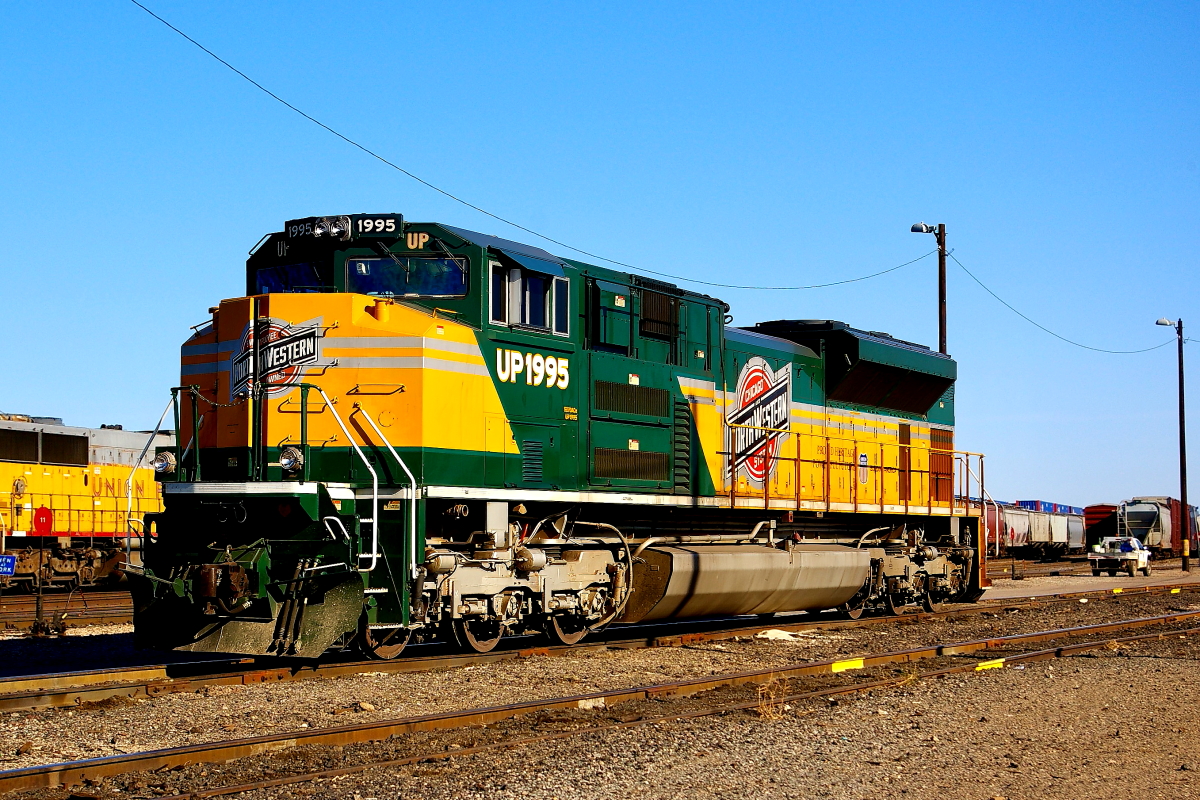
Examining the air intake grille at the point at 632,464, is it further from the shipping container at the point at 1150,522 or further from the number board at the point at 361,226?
the shipping container at the point at 1150,522

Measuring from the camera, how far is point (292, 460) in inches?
398

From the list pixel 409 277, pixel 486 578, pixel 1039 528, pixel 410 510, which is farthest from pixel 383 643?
pixel 1039 528

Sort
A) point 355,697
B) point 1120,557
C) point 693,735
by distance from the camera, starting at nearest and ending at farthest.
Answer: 1. point 693,735
2. point 355,697
3. point 1120,557

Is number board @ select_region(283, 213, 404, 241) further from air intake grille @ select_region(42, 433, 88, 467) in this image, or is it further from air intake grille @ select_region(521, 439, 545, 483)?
air intake grille @ select_region(42, 433, 88, 467)

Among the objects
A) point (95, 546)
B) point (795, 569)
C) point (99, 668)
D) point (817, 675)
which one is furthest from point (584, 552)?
point (95, 546)

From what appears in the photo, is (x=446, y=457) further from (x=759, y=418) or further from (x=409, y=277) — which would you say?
A: (x=759, y=418)

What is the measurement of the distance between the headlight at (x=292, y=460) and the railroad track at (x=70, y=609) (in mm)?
7033

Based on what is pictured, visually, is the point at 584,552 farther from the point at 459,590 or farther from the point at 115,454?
the point at 115,454

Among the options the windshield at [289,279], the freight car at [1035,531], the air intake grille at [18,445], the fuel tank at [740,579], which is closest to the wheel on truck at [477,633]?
the fuel tank at [740,579]

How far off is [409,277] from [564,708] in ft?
14.2

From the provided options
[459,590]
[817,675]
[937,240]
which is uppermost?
[937,240]

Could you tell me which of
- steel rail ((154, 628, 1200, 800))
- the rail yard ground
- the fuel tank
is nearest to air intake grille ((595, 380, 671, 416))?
the fuel tank

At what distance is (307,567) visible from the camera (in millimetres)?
10008

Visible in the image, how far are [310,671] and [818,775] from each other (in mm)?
5032
